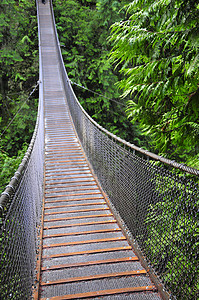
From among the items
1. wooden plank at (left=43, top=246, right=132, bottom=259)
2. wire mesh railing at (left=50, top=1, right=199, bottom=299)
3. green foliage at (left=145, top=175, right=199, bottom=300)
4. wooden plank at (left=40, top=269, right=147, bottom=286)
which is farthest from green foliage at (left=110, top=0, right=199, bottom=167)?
wooden plank at (left=40, top=269, right=147, bottom=286)

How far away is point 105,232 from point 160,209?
879 mm

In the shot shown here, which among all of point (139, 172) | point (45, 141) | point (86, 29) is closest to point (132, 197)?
point (139, 172)

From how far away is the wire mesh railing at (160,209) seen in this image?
137 centimetres

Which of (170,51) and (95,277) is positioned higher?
(170,51)

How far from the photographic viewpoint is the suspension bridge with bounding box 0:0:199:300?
136 centimetres

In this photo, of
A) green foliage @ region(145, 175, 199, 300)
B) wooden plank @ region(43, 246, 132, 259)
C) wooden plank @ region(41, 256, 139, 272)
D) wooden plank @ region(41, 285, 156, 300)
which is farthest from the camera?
wooden plank @ region(43, 246, 132, 259)

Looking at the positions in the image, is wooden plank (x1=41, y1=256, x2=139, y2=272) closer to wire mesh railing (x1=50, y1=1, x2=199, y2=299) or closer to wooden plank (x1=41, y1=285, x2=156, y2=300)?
wire mesh railing (x1=50, y1=1, x2=199, y2=299)

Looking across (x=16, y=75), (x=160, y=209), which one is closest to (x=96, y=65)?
(x=16, y=75)

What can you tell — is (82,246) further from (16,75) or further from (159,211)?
(16,75)

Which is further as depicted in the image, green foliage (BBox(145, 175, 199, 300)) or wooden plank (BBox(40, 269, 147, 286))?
wooden plank (BBox(40, 269, 147, 286))

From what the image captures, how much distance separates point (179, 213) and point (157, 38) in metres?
1.29

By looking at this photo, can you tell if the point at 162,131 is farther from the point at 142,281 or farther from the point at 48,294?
the point at 48,294

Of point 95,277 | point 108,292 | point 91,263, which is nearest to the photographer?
point 108,292

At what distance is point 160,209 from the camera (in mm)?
1776
